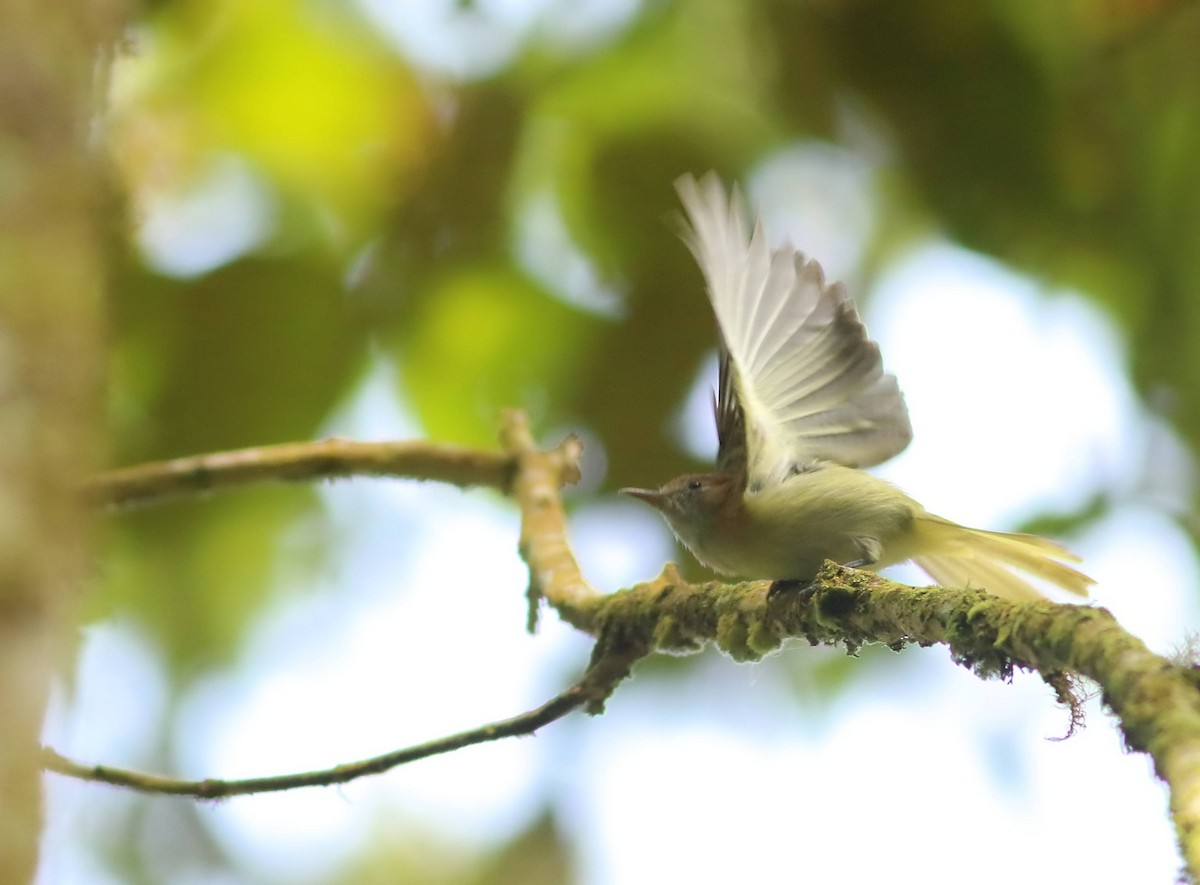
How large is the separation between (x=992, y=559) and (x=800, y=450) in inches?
21.1

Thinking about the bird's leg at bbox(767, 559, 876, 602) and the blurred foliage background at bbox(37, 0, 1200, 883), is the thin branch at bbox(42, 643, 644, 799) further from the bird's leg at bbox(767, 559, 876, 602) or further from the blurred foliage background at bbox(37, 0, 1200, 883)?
the blurred foliage background at bbox(37, 0, 1200, 883)

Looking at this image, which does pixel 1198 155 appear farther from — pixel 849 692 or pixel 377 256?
pixel 377 256

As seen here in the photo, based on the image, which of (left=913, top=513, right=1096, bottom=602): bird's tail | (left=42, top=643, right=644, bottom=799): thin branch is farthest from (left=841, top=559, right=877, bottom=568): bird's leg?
(left=42, top=643, right=644, bottom=799): thin branch

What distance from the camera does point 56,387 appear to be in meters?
1.15

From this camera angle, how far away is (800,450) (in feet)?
9.18

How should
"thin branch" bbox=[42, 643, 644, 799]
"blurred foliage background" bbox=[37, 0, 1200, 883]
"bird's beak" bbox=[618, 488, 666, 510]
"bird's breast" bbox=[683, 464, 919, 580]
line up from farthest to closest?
1. "blurred foliage background" bbox=[37, 0, 1200, 883]
2. "bird's beak" bbox=[618, 488, 666, 510]
3. "bird's breast" bbox=[683, 464, 919, 580]
4. "thin branch" bbox=[42, 643, 644, 799]

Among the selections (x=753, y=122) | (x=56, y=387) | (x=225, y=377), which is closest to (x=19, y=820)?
(x=56, y=387)

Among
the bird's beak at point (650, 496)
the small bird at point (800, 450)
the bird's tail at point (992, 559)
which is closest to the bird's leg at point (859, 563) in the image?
the small bird at point (800, 450)

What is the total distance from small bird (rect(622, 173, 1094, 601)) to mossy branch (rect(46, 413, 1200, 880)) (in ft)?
1.19

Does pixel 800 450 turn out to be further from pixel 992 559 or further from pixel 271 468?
pixel 271 468

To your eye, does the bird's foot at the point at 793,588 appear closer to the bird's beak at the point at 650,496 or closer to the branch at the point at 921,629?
the branch at the point at 921,629

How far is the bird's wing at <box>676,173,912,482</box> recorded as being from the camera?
8.59 feet

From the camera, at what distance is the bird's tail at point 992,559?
2656mm

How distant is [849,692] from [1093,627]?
3380 mm
